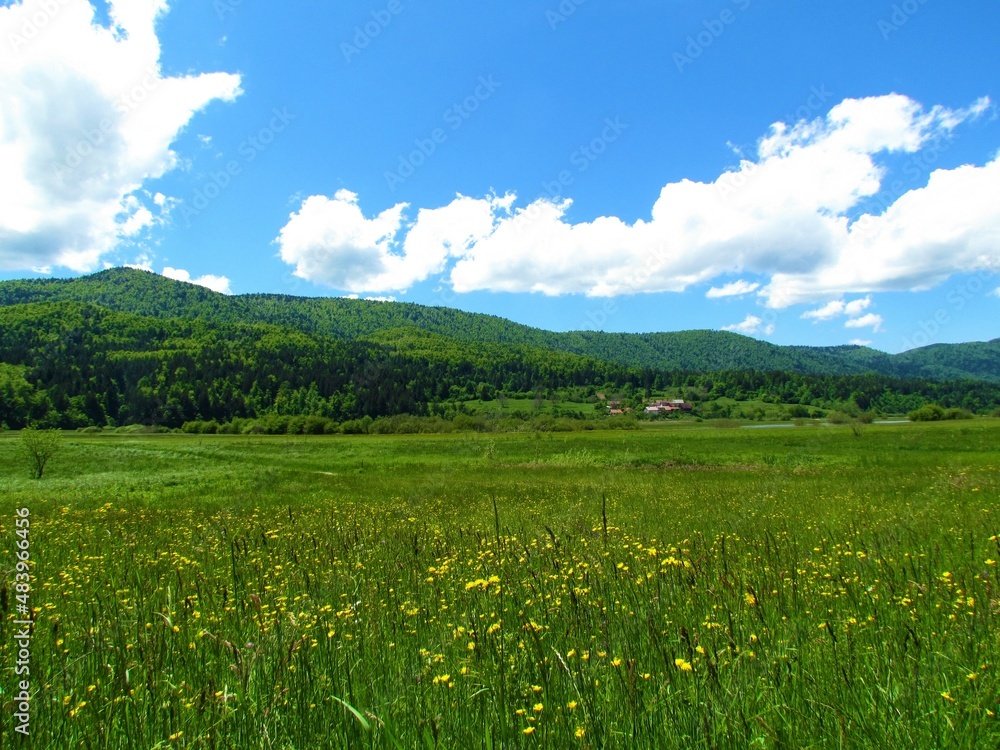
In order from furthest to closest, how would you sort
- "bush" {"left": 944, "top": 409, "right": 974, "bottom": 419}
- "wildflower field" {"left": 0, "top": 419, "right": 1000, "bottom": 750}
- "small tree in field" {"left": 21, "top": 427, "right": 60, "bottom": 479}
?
"bush" {"left": 944, "top": 409, "right": 974, "bottom": 419} → "small tree in field" {"left": 21, "top": 427, "right": 60, "bottom": 479} → "wildflower field" {"left": 0, "top": 419, "right": 1000, "bottom": 750}

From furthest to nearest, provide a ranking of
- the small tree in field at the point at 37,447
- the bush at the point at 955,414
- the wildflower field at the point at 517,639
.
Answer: the bush at the point at 955,414 → the small tree in field at the point at 37,447 → the wildflower field at the point at 517,639

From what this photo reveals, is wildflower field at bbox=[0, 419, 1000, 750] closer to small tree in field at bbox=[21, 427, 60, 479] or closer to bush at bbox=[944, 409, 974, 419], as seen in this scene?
small tree in field at bbox=[21, 427, 60, 479]

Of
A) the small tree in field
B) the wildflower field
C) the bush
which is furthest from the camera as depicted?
the bush

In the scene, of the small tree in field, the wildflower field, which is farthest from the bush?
the small tree in field

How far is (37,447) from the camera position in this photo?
37.0m

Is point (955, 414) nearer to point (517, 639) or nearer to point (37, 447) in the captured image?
point (517, 639)

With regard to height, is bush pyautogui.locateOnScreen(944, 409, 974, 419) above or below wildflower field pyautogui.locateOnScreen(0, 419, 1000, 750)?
below

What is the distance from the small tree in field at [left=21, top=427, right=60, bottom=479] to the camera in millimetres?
36594

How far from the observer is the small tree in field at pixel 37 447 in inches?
1441

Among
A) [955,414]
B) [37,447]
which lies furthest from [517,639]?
[955,414]

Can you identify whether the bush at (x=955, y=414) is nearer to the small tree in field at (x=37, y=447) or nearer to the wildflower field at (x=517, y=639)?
the wildflower field at (x=517, y=639)

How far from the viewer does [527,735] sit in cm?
257

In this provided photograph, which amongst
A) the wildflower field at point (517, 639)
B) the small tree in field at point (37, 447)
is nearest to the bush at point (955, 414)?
the wildflower field at point (517, 639)

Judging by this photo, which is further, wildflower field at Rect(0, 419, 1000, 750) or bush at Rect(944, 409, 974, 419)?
bush at Rect(944, 409, 974, 419)
